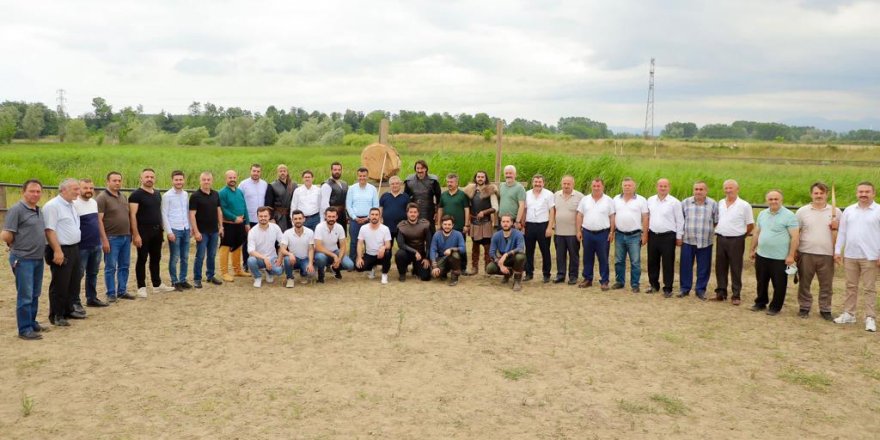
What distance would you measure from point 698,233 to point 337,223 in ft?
15.2

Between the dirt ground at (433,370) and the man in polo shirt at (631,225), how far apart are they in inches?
27.4

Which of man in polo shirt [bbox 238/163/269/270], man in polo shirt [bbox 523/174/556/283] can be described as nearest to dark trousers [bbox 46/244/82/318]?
man in polo shirt [bbox 238/163/269/270]

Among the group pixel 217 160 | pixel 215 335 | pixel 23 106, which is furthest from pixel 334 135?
pixel 215 335

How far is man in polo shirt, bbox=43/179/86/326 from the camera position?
639 cm

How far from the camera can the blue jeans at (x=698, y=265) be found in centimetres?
843

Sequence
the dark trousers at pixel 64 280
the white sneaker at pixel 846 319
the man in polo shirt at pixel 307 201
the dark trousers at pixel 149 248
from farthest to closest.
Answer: the man in polo shirt at pixel 307 201 < the dark trousers at pixel 149 248 < the white sneaker at pixel 846 319 < the dark trousers at pixel 64 280

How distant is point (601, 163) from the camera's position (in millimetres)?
15164

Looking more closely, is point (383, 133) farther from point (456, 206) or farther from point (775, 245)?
point (775, 245)

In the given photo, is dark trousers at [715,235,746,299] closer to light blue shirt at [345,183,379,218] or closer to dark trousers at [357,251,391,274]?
dark trousers at [357,251,391,274]

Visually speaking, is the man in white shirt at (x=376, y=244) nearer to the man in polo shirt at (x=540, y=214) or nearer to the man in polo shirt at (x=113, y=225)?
the man in polo shirt at (x=540, y=214)

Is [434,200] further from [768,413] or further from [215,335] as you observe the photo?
[768,413]

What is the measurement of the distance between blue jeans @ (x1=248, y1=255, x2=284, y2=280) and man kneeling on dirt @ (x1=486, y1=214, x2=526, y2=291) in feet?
8.95

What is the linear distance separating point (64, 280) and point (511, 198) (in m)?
5.33

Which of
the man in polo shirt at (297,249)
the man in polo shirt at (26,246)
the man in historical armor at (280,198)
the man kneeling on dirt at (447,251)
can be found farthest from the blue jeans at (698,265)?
the man in polo shirt at (26,246)
